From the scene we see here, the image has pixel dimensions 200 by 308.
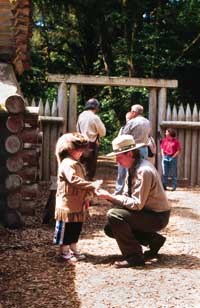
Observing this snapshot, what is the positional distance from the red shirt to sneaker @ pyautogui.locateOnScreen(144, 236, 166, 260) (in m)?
6.40

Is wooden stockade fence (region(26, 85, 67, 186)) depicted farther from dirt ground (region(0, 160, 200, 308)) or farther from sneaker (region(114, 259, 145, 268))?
sneaker (region(114, 259, 145, 268))

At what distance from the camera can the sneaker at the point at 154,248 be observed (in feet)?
21.1

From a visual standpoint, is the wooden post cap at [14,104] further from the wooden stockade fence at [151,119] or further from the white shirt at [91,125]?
the wooden stockade fence at [151,119]

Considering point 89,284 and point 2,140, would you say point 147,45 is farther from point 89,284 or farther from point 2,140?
point 89,284

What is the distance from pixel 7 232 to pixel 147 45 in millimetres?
13257

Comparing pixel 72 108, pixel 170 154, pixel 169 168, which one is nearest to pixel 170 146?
pixel 170 154

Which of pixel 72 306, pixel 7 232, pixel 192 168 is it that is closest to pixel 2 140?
pixel 7 232

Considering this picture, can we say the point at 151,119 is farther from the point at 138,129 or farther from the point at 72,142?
the point at 72,142

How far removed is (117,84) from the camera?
13.3 m

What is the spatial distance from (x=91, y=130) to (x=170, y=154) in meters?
3.62

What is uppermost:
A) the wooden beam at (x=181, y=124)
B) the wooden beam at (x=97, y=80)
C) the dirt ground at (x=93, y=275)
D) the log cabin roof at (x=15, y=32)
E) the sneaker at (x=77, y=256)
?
the log cabin roof at (x=15, y=32)

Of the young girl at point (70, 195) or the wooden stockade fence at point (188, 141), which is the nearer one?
the young girl at point (70, 195)

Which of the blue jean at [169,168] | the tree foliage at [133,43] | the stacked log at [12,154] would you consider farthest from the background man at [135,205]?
the tree foliage at [133,43]

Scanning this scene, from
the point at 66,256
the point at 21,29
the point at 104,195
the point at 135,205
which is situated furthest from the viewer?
the point at 21,29
